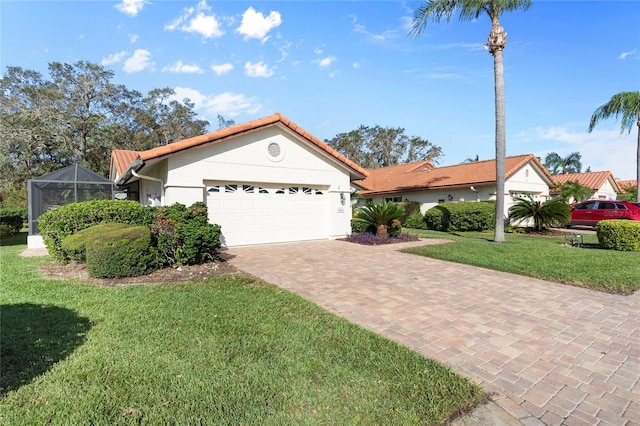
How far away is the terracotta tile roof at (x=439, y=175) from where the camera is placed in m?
20.8

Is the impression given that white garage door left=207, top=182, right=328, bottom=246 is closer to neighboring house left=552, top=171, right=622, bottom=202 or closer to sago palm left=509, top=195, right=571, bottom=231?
sago palm left=509, top=195, right=571, bottom=231

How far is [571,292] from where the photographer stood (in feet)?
19.9

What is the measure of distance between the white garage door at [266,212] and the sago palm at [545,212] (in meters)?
10.9

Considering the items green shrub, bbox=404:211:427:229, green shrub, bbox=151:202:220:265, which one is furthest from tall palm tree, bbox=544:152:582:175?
green shrub, bbox=151:202:220:265

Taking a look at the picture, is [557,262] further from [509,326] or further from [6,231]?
[6,231]

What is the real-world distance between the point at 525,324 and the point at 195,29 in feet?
38.4

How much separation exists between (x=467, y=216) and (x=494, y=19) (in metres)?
9.84

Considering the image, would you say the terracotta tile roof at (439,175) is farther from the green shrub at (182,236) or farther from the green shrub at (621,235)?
the green shrub at (182,236)

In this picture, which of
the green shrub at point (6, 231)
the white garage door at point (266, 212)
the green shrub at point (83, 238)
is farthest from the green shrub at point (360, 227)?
the green shrub at point (6, 231)

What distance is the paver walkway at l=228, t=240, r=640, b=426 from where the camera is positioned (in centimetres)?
282

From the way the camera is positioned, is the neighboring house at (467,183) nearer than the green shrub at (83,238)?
No

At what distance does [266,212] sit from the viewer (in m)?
12.3

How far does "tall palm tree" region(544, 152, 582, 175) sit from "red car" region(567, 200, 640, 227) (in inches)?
1192

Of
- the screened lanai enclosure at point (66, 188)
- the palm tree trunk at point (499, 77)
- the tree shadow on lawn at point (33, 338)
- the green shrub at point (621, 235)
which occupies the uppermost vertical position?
the palm tree trunk at point (499, 77)
